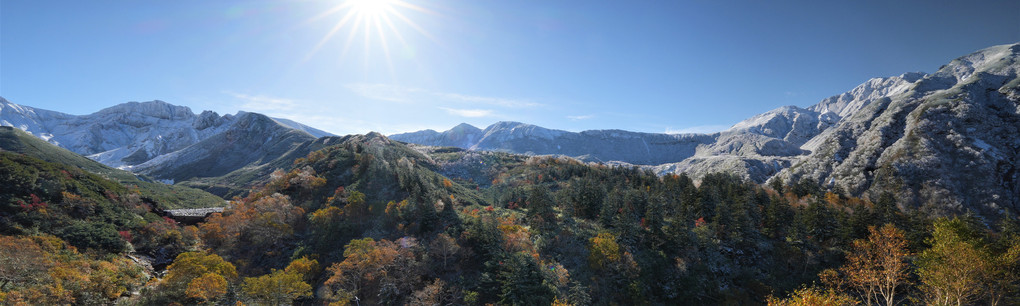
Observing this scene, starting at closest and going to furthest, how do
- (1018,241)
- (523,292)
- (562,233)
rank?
(1018,241)
(523,292)
(562,233)

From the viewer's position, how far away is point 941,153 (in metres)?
138

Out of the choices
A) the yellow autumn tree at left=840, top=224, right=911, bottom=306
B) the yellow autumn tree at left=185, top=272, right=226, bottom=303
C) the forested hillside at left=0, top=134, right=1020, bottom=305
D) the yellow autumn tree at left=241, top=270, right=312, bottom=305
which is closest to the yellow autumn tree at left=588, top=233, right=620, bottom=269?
the forested hillside at left=0, top=134, right=1020, bottom=305

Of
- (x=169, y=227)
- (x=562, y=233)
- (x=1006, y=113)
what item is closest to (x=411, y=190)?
(x=562, y=233)

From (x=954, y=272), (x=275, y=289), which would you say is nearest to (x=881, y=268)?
(x=954, y=272)

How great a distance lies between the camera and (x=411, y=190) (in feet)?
243

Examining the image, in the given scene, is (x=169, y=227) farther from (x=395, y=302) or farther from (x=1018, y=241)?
(x=1018, y=241)

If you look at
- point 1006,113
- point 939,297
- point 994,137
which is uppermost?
point 1006,113

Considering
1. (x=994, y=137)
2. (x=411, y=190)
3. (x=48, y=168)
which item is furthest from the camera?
(x=994, y=137)

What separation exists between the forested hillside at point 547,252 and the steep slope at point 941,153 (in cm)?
11080

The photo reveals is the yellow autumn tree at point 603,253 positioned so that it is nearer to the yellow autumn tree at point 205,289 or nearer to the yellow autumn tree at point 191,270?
the yellow autumn tree at point 205,289

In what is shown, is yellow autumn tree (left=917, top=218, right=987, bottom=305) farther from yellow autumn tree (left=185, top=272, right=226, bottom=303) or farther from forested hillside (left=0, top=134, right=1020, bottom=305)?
yellow autumn tree (left=185, top=272, right=226, bottom=303)

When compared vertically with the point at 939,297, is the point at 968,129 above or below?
above

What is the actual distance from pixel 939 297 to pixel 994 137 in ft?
668

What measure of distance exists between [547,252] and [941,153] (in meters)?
203
